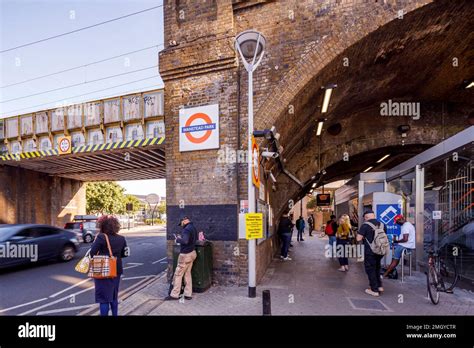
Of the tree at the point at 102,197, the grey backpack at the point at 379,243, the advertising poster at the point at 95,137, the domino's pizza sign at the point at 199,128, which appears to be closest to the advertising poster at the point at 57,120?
the advertising poster at the point at 95,137

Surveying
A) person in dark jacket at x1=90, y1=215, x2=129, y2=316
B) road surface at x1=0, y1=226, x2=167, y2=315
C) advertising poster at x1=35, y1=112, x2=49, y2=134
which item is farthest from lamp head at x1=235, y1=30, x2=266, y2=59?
advertising poster at x1=35, y1=112, x2=49, y2=134

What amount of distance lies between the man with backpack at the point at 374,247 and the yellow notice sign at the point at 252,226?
94.6 inches

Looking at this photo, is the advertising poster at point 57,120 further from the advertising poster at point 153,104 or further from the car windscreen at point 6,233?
the car windscreen at point 6,233

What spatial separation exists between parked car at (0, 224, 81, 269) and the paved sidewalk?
5558 millimetres

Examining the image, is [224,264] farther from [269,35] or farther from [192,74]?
[269,35]

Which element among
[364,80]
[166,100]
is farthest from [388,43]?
[166,100]

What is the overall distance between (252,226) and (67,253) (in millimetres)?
9509

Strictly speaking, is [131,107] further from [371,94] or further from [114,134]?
[371,94]

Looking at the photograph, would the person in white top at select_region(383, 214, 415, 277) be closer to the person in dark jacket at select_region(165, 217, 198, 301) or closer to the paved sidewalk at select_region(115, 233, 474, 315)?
the paved sidewalk at select_region(115, 233, 474, 315)

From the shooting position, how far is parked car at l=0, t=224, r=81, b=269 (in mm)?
9281

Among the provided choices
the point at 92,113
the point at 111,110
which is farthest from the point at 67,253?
the point at 92,113

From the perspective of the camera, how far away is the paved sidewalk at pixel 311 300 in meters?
5.34

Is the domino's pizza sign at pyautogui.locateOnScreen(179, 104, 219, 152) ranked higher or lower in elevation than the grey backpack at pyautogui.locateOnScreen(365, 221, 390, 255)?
higher

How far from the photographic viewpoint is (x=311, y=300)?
5.91m
